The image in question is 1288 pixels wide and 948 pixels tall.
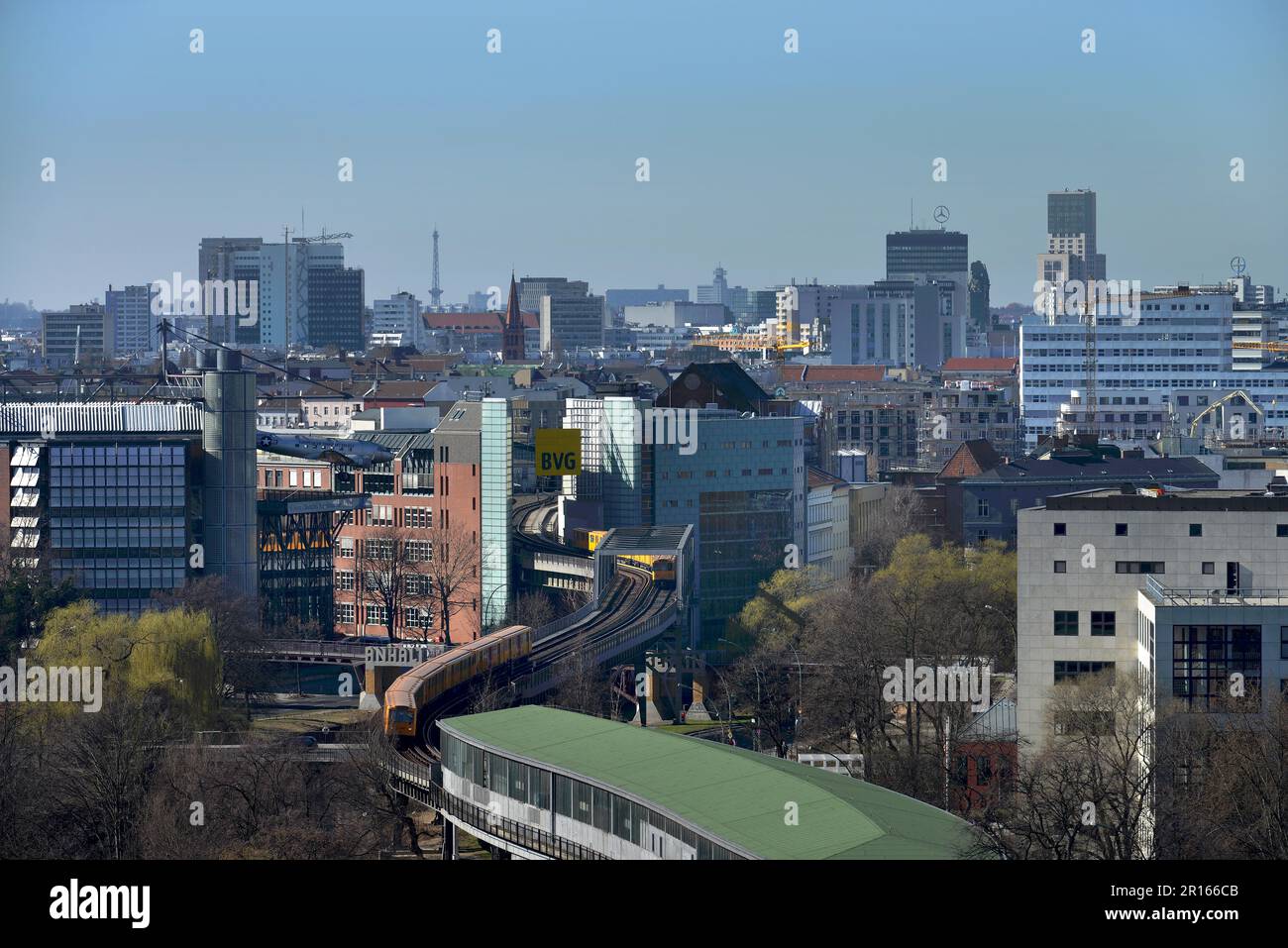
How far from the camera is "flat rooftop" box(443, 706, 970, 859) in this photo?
22156 mm

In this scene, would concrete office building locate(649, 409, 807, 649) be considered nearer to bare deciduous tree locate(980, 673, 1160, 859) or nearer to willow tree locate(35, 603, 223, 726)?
willow tree locate(35, 603, 223, 726)

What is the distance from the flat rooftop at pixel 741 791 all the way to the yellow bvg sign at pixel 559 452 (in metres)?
33.7

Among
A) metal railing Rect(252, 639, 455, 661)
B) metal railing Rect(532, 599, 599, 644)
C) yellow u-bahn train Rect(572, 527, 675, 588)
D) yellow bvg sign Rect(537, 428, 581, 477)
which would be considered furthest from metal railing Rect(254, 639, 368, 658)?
yellow bvg sign Rect(537, 428, 581, 477)

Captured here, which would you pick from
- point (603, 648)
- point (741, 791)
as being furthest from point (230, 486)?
point (741, 791)

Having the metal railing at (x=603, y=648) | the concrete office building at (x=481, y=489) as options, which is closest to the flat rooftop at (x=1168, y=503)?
the metal railing at (x=603, y=648)

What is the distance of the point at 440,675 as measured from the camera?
3947 cm

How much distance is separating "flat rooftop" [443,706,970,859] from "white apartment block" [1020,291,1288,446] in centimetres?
8533

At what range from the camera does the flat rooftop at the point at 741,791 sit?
72.7 ft

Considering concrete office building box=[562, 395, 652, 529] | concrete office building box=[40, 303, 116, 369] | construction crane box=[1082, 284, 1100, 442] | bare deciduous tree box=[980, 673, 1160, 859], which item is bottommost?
bare deciduous tree box=[980, 673, 1160, 859]

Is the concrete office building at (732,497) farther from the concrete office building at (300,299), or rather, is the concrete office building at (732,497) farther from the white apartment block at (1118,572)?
the concrete office building at (300,299)

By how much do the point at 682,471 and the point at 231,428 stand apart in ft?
42.3

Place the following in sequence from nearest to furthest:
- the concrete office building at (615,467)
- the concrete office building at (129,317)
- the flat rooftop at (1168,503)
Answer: the flat rooftop at (1168,503)
the concrete office building at (615,467)
the concrete office building at (129,317)

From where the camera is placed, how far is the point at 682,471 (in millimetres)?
62844

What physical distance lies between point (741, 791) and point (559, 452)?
40.8 meters
